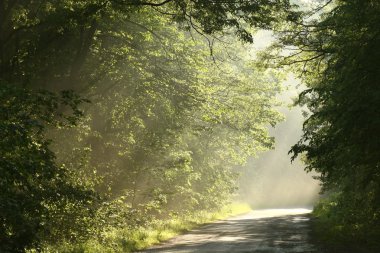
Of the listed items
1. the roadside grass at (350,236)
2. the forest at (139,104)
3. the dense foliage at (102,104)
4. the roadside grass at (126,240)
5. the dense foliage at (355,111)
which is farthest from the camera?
the roadside grass at (350,236)

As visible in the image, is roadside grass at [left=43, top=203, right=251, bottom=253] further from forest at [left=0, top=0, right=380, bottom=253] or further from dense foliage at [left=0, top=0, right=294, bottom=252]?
dense foliage at [left=0, top=0, right=294, bottom=252]

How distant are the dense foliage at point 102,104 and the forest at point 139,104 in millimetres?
48

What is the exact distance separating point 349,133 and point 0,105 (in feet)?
26.3

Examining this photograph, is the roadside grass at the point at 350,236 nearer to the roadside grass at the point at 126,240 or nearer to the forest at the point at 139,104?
the forest at the point at 139,104

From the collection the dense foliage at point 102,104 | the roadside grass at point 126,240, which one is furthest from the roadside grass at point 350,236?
the dense foliage at point 102,104

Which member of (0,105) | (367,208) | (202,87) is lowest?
(367,208)

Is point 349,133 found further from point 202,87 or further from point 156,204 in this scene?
point 156,204

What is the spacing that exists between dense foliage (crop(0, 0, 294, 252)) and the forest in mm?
48

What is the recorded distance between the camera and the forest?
8.26 metres

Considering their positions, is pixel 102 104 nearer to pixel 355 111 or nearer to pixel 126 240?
pixel 126 240

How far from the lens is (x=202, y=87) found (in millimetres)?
18562

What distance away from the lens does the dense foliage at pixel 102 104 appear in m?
7.47

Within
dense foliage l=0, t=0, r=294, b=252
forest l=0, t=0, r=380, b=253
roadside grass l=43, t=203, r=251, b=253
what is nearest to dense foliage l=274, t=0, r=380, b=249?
forest l=0, t=0, r=380, b=253

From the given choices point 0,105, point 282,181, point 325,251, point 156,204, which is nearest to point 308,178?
point 282,181
